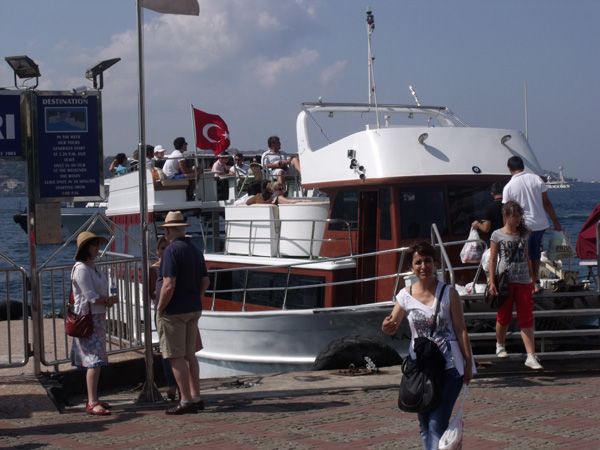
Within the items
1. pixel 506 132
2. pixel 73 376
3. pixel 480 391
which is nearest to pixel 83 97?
pixel 73 376

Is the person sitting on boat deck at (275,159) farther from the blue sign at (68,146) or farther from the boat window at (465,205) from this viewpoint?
the blue sign at (68,146)

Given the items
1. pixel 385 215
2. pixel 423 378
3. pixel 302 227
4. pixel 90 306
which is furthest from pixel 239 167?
pixel 423 378

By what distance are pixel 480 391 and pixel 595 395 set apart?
1.07 m

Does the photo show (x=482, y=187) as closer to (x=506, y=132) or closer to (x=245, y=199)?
(x=506, y=132)

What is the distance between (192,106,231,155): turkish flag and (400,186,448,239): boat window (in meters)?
7.48

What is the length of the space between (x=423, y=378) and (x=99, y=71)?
5.21 meters

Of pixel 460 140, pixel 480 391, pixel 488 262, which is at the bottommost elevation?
pixel 480 391

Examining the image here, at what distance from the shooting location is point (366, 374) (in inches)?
434

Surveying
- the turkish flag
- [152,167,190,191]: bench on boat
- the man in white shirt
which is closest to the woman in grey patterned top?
the man in white shirt

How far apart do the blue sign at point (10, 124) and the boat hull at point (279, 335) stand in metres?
4.94

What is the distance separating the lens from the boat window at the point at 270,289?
14641mm

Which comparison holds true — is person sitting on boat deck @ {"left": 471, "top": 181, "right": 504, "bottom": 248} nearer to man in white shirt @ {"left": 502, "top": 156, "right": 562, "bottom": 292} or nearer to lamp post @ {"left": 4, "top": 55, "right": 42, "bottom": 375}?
man in white shirt @ {"left": 502, "top": 156, "right": 562, "bottom": 292}

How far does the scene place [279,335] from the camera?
13.9 m

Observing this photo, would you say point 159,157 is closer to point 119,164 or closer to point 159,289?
point 119,164
